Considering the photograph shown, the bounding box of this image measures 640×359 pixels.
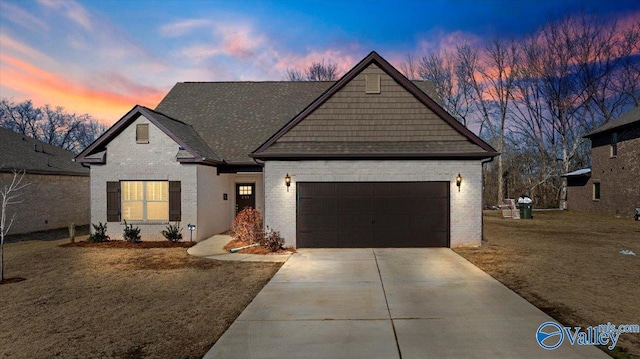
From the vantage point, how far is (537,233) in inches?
696

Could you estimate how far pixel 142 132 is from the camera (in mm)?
14992

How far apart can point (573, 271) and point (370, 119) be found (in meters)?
8.14

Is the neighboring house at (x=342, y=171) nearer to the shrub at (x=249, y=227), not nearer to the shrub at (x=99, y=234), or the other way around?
the shrub at (x=99, y=234)

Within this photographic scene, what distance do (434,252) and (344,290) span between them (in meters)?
5.70

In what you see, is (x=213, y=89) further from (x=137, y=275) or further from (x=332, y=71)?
(x=332, y=71)

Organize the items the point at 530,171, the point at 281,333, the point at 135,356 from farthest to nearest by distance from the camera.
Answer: the point at 530,171
the point at 281,333
the point at 135,356

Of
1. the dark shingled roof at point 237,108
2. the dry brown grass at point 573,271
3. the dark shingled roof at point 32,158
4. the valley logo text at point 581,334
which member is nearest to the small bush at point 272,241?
the dark shingled roof at point 237,108

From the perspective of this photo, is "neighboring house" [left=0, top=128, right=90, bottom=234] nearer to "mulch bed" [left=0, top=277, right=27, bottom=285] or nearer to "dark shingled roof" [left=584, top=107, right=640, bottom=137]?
"mulch bed" [left=0, top=277, right=27, bottom=285]

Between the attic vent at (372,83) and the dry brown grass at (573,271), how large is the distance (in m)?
6.87

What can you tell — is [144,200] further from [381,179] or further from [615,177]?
[615,177]

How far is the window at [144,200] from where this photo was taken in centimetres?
1509

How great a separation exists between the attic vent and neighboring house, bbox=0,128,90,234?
1770 centimetres

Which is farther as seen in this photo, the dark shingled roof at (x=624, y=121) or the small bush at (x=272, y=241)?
the dark shingled roof at (x=624, y=121)

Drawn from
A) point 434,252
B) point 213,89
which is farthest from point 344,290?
point 213,89
